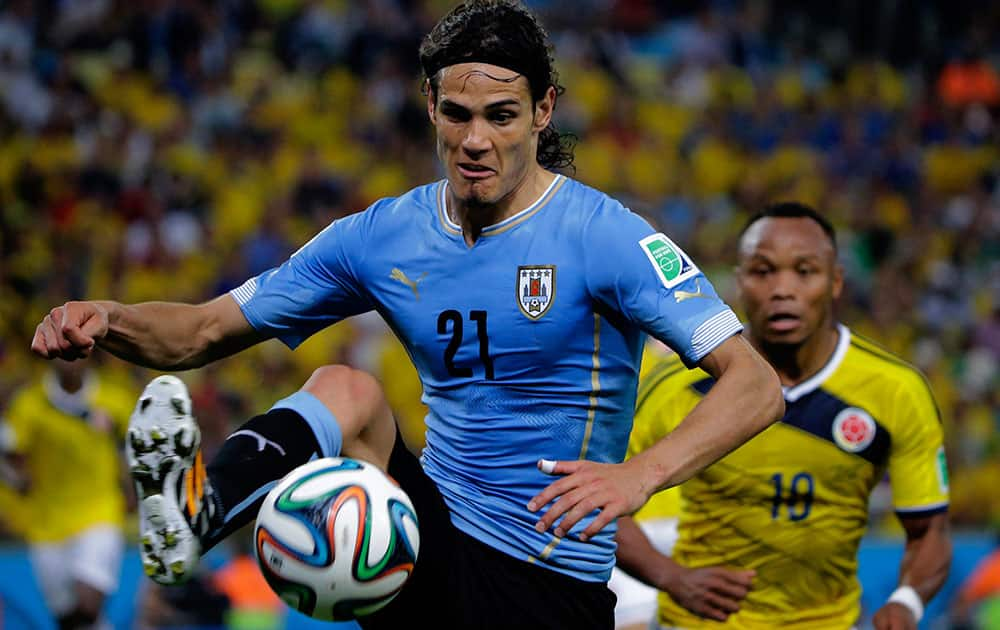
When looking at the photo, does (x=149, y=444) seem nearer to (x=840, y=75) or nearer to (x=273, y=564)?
(x=273, y=564)

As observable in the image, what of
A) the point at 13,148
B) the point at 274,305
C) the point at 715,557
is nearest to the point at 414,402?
the point at 13,148

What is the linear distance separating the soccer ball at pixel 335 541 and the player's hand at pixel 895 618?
6.58 feet

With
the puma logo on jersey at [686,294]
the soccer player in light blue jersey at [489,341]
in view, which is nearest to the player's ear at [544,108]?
the soccer player in light blue jersey at [489,341]

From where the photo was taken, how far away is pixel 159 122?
13.5 meters

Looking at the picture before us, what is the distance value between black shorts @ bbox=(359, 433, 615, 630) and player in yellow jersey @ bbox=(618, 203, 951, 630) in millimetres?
972

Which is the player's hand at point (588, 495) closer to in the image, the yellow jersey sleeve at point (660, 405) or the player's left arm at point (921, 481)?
the yellow jersey sleeve at point (660, 405)

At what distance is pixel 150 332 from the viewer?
4172mm

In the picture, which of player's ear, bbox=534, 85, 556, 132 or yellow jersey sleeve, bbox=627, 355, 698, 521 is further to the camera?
yellow jersey sleeve, bbox=627, 355, 698, 521

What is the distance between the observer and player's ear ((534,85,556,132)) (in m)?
4.11

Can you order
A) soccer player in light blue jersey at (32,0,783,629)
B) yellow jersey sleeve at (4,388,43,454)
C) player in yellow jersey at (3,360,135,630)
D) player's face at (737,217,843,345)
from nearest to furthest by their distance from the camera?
soccer player in light blue jersey at (32,0,783,629) → player's face at (737,217,843,345) → player in yellow jersey at (3,360,135,630) → yellow jersey sleeve at (4,388,43,454)

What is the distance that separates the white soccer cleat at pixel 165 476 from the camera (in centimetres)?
357

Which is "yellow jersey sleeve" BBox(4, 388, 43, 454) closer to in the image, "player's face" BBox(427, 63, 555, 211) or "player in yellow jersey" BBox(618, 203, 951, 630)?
"player in yellow jersey" BBox(618, 203, 951, 630)

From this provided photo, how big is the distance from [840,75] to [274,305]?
43.1 feet

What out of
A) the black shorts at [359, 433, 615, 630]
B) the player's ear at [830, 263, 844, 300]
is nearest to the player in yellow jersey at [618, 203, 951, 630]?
the player's ear at [830, 263, 844, 300]
